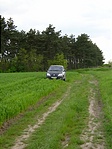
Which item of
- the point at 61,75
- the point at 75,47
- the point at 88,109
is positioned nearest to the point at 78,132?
the point at 88,109

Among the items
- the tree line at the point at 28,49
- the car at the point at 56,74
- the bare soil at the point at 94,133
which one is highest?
the tree line at the point at 28,49

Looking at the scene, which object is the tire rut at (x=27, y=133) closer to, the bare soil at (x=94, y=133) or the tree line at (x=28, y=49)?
the bare soil at (x=94, y=133)

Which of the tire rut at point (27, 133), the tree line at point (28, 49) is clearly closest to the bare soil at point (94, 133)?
the tire rut at point (27, 133)

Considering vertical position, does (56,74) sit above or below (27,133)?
above

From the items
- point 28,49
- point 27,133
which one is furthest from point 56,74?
point 28,49

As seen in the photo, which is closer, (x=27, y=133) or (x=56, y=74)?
(x=27, y=133)

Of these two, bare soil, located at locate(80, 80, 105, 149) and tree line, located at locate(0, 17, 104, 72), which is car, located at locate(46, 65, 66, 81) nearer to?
bare soil, located at locate(80, 80, 105, 149)

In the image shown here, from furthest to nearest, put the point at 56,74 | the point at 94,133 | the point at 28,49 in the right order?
the point at 28,49 < the point at 56,74 < the point at 94,133

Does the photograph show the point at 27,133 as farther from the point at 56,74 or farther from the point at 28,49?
the point at 28,49

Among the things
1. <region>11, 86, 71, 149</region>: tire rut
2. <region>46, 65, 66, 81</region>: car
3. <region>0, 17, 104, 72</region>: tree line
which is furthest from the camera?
<region>0, 17, 104, 72</region>: tree line

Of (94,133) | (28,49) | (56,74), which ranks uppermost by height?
(28,49)

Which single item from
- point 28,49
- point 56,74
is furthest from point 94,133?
point 28,49

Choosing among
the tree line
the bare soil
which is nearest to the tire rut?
the bare soil

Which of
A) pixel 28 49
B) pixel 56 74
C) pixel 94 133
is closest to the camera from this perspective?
pixel 94 133
